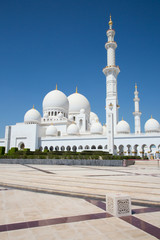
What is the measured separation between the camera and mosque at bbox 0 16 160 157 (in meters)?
34.2

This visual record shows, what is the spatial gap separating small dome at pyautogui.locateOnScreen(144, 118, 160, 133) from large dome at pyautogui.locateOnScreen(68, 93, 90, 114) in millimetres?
17292

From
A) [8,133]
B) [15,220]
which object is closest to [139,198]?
[15,220]

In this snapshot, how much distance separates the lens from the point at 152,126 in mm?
35500

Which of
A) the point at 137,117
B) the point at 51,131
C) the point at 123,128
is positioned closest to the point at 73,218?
the point at 123,128

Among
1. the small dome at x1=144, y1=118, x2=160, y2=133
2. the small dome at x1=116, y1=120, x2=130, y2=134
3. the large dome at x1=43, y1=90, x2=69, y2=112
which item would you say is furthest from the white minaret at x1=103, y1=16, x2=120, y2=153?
the large dome at x1=43, y1=90, x2=69, y2=112

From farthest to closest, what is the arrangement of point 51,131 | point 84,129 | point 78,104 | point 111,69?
point 78,104 → point 84,129 → point 51,131 → point 111,69

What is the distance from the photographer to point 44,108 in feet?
158

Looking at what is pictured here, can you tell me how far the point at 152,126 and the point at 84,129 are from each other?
14.7 metres

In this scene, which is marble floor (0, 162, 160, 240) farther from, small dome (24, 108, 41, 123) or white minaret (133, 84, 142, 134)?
small dome (24, 108, 41, 123)

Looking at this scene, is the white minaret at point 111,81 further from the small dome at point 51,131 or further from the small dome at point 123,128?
the small dome at point 51,131

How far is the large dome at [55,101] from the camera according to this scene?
46.4 metres

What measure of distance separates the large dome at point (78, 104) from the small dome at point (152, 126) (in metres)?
17.3

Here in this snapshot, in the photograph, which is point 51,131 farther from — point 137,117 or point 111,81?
point 137,117

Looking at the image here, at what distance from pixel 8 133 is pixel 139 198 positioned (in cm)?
4199
